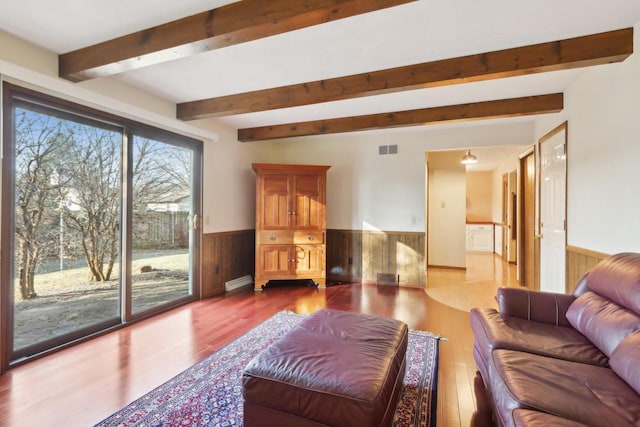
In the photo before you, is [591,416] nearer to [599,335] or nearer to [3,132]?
[599,335]

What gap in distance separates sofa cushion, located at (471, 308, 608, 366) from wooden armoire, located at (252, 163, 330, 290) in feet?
8.99

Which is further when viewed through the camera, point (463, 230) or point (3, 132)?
point (463, 230)

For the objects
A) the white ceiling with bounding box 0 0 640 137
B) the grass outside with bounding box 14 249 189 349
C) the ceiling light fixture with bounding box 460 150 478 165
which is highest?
the white ceiling with bounding box 0 0 640 137

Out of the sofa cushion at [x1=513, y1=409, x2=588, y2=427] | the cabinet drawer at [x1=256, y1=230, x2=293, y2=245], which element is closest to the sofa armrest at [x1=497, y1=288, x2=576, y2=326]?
the sofa cushion at [x1=513, y1=409, x2=588, y2=427]

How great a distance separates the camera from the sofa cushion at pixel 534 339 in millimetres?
1524

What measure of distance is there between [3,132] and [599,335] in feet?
13.0

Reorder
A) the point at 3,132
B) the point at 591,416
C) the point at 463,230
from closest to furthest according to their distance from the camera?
the point at 591,416 → the point at 3,132 → the point at 463,230

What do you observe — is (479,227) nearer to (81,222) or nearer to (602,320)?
(602,320)

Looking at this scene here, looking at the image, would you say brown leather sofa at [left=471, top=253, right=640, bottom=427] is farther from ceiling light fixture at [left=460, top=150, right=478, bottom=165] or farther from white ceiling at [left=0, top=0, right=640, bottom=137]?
ceiling light fixture at [left=460, top=150, right=478, bottom=165]

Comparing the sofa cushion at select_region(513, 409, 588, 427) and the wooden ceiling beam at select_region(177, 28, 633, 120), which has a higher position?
the wooden ceiling beam at select_region(177, 28, 633, 120)

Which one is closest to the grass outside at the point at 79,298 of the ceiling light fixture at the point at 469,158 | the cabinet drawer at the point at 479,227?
the ceiling light fixture at the point at 469,158

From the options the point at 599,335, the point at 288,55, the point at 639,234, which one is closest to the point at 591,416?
the point at 599,335

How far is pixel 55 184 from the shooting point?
2.42 metres

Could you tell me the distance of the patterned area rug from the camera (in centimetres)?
162
